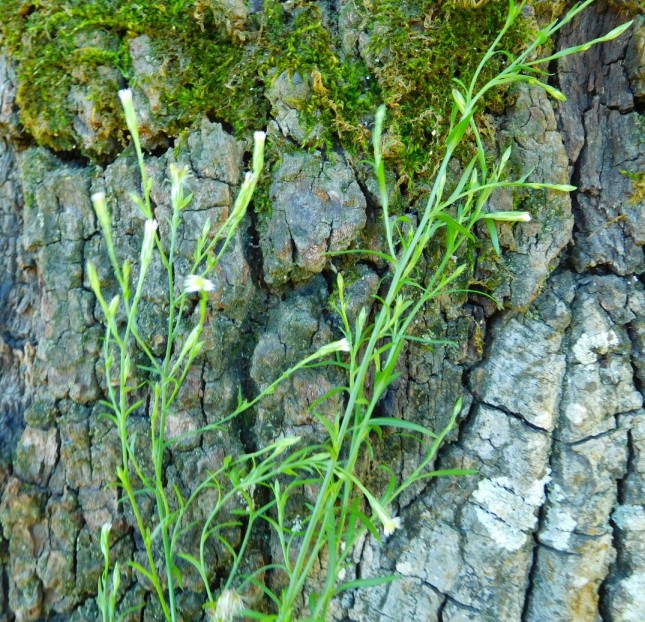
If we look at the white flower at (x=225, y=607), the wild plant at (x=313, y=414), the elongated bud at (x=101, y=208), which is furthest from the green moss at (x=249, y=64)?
the white flower at (x=225, y=607)

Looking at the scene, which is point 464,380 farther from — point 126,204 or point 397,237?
point 126,204

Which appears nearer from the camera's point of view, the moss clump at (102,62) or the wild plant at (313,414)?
the wild plant at (313,414)

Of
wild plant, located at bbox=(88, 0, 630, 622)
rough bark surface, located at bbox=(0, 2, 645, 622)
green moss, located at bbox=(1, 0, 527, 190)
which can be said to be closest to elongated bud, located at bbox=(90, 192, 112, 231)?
wild plant, located at bbox=(88, 0, 630, 622)

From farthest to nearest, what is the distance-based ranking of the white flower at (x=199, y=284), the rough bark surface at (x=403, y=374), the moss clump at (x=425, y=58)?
the moss clump at (x=425, y=58)
the rough bark surface at (x=403, y=374)
the white flower at (x=199, y=284)

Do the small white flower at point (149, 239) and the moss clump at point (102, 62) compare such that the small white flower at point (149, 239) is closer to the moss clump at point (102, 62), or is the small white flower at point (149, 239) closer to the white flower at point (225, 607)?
the moss clump at point (102, 62)

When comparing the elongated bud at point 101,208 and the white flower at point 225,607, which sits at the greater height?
the elongated bud at point 101,208

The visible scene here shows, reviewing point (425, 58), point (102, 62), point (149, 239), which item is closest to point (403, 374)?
point (149, 239)
